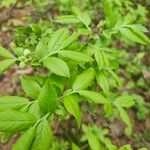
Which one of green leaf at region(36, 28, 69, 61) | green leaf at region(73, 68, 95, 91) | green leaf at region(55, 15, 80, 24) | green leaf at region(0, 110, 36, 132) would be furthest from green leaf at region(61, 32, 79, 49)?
green leaf at region(0, 110, 36, 132)

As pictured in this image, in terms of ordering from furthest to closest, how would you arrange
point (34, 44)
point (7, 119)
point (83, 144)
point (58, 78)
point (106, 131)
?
point (83, 144) < point (106, 131) < point (34, 44) < point (58, 78) < point (7, 119)

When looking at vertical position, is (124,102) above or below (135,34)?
below

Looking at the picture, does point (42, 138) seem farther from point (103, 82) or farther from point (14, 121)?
point (103, 82)

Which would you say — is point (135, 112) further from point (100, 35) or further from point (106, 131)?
point (100, 35)

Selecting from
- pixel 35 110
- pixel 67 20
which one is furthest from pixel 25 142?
pixel 67 20

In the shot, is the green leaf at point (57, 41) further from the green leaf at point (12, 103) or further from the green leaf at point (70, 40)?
the green leaf at point (12, 103)

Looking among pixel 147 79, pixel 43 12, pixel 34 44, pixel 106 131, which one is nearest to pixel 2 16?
pixel 43 12
